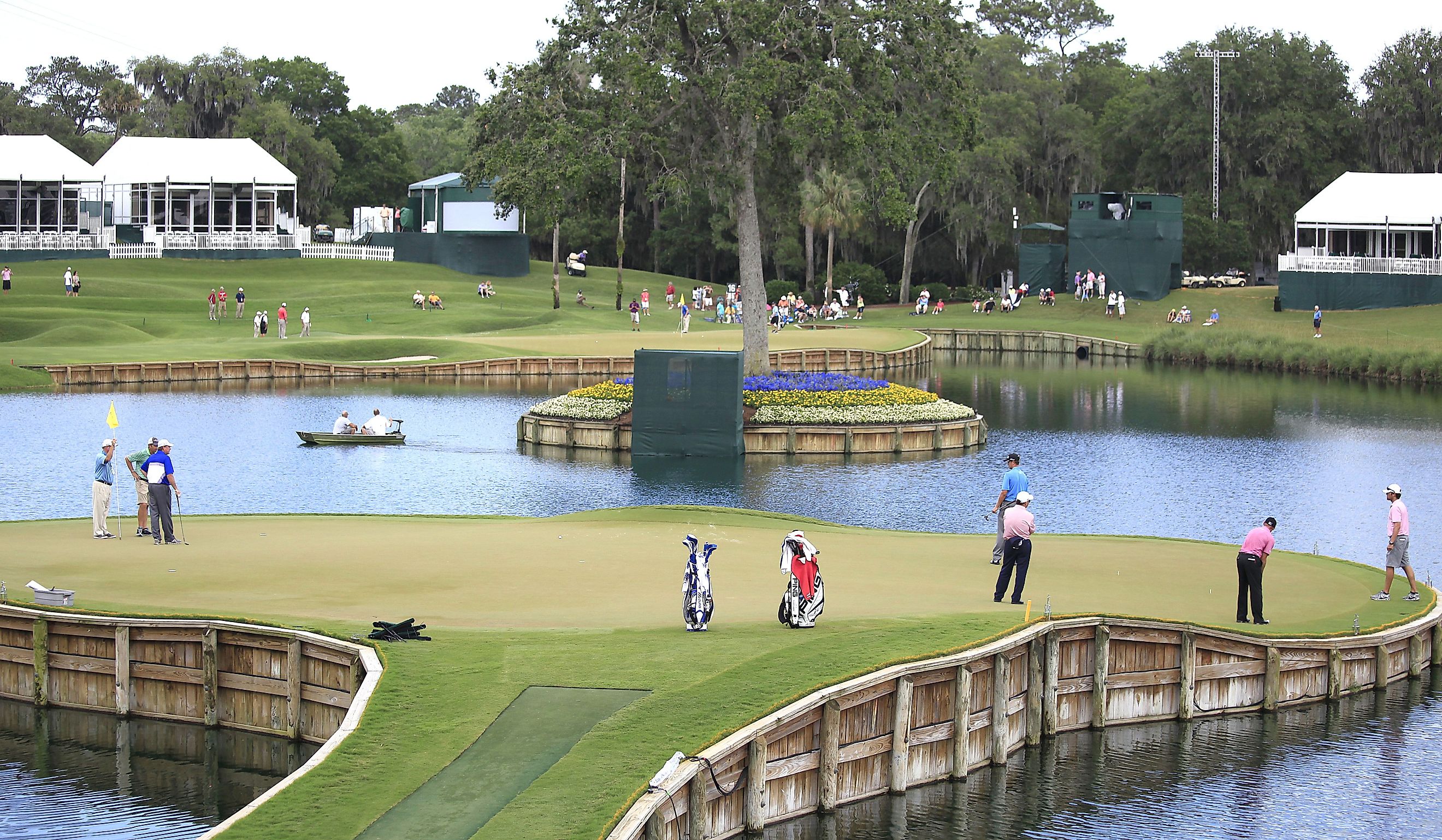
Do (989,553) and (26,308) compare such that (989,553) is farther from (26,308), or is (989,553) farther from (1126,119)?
(1126,119)

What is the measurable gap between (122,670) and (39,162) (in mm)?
81001

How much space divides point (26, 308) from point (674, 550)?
57282mm

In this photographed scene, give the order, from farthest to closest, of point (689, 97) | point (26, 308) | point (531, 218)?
point (531, 218), point (26, 308), point (689, 97)

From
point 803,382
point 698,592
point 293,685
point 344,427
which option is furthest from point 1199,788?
point 344,427

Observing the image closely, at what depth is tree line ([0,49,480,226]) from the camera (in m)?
108

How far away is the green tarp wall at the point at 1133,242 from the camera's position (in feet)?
296

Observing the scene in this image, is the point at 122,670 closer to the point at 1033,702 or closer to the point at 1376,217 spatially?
the point at 1033,702

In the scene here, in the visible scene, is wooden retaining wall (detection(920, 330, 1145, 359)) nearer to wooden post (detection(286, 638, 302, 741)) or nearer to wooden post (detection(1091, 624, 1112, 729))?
wooden post (detection(1091, 624, 1112, 729))

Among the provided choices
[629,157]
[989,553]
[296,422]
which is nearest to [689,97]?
[629,157]

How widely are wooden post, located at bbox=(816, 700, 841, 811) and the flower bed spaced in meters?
27.5

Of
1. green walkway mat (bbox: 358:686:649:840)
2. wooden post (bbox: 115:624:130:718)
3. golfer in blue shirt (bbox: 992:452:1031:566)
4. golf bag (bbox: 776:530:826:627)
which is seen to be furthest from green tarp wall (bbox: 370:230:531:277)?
green walkway mat (bbox: 358:686:649:840)

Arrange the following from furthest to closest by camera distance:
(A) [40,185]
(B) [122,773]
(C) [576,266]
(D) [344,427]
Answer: (C) [576,266] → (A) [40,185] → (D) [344,427] → (B) [122,773]

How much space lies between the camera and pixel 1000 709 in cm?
1909

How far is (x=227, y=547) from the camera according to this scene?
988 inches
